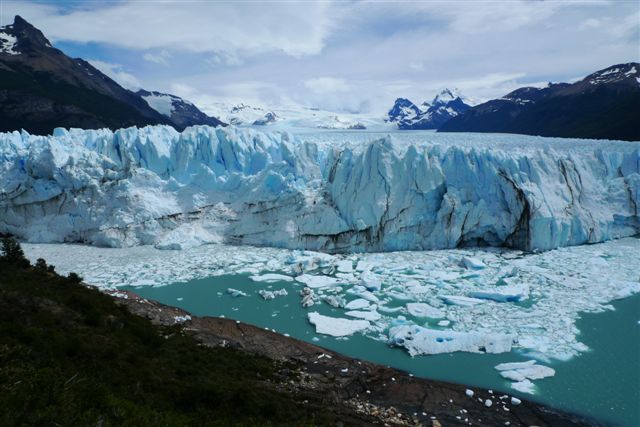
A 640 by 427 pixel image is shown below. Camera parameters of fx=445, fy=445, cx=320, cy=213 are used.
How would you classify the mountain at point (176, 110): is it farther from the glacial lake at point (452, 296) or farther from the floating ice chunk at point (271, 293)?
the floating ice chunk at point (271, 293)

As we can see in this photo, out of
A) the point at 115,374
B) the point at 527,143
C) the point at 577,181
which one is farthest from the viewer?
the point at 527,143

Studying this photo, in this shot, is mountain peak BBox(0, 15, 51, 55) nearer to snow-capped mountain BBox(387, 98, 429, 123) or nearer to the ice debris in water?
the ice debris in water

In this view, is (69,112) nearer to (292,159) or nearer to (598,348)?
(292,159)

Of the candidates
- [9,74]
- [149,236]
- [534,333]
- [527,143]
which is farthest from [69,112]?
[534,333]

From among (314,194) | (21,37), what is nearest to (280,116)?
(21,37)

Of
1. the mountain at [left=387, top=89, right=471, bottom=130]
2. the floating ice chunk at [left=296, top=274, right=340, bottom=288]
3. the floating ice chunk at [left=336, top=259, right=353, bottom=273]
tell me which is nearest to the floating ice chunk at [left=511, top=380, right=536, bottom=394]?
the floating ice chunk at [left=296, top=274, right=340, bottom=288]

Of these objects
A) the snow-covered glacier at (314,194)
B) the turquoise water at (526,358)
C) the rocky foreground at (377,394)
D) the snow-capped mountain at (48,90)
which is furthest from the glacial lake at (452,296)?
the snow-capped mountain at (48,90)
